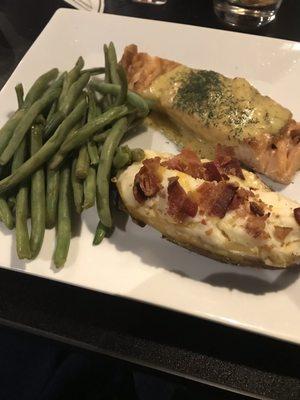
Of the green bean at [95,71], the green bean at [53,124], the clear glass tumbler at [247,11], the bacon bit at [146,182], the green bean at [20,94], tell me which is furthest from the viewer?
the clear glass tumbler at [247,11]

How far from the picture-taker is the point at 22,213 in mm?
1771

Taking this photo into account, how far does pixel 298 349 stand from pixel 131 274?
0.59m

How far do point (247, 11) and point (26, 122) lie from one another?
4.82 ft

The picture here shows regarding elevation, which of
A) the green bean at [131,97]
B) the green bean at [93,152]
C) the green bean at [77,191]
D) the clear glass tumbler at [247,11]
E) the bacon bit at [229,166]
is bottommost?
the green bean at [77,191]

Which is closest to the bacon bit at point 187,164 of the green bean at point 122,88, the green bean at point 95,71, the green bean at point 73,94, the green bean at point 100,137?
the green bean at point 100,137

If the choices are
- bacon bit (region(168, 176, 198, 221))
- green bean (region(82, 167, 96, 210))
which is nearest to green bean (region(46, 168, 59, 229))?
green bean (region(82, 167, 96, 210))

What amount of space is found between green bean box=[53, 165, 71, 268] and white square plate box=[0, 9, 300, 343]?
35mm

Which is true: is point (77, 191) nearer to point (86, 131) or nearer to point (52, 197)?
point (52, 197)

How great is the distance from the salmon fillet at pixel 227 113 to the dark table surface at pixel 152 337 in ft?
2.19

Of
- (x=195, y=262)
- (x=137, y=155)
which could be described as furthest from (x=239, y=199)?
(x=137, y=155)

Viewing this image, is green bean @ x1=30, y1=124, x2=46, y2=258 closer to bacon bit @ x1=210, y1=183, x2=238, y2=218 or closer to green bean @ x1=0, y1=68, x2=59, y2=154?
green bean @ x1=0, y1=68, x2=59, y2=154

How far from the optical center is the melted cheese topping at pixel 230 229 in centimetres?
151

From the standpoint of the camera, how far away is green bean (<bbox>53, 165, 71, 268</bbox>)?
169 centimetres

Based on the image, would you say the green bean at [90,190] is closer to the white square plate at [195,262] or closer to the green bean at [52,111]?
the white square plate at [195,262]
